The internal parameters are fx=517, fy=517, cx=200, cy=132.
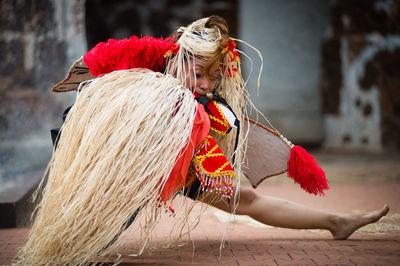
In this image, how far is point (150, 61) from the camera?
8.73 ft

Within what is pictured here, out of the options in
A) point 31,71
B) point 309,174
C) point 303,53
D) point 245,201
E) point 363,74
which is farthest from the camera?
point 303,53

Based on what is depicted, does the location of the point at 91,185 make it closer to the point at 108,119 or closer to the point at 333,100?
the point at 108,119

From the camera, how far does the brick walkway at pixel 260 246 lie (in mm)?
2502

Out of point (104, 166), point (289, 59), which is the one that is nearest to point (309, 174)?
point (104, 166)

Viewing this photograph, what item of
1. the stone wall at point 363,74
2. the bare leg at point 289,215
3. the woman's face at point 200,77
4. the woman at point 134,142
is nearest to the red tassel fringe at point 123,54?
the woman at point 134,142

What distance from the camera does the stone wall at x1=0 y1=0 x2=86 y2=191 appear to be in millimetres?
4703

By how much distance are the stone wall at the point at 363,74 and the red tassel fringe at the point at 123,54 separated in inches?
233

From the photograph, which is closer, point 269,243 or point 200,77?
point 200,77

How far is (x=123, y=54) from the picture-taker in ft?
8.50

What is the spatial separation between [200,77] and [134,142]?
22.1 inches

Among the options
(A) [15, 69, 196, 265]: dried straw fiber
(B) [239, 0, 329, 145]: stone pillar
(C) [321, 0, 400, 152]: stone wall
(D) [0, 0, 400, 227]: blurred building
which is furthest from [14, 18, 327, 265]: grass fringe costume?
(B) [239, 0, 329, 145]: stone pillar

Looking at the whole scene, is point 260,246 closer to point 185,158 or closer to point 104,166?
point 185,158

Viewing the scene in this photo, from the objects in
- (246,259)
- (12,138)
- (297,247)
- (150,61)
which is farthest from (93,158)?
(12,138)

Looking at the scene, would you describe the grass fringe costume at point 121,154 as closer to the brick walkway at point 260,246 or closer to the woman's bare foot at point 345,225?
the brick walkway at point 260,246
